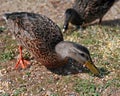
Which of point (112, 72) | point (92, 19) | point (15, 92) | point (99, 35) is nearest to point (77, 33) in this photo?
point (99, 35)

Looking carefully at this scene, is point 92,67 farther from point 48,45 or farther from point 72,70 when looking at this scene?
point 48,45

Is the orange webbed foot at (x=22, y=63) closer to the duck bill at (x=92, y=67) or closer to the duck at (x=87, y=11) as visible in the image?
the duck bill at (x=92, y=67)

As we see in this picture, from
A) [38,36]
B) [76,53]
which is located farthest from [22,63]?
[76,53]

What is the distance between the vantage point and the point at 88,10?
9.46 meters

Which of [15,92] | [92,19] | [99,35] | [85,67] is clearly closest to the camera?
[15,92]

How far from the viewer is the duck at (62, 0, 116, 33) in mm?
9297

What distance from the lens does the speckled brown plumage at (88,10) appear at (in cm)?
930

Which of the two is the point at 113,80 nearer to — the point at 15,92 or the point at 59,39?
the point at 59,39

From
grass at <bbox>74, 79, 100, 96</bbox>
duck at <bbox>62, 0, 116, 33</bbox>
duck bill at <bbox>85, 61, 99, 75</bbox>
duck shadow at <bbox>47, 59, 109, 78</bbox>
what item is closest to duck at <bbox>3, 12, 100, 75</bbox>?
duck bill at <bbox>85, 61, 99, 75</bbox>

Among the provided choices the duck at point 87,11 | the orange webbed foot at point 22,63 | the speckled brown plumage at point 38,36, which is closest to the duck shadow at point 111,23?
the duck at point 87,11

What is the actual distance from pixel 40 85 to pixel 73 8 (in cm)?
339

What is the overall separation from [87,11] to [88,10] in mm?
39

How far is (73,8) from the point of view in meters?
9.62

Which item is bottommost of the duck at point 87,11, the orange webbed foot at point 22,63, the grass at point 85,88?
the grass at point 85,88
